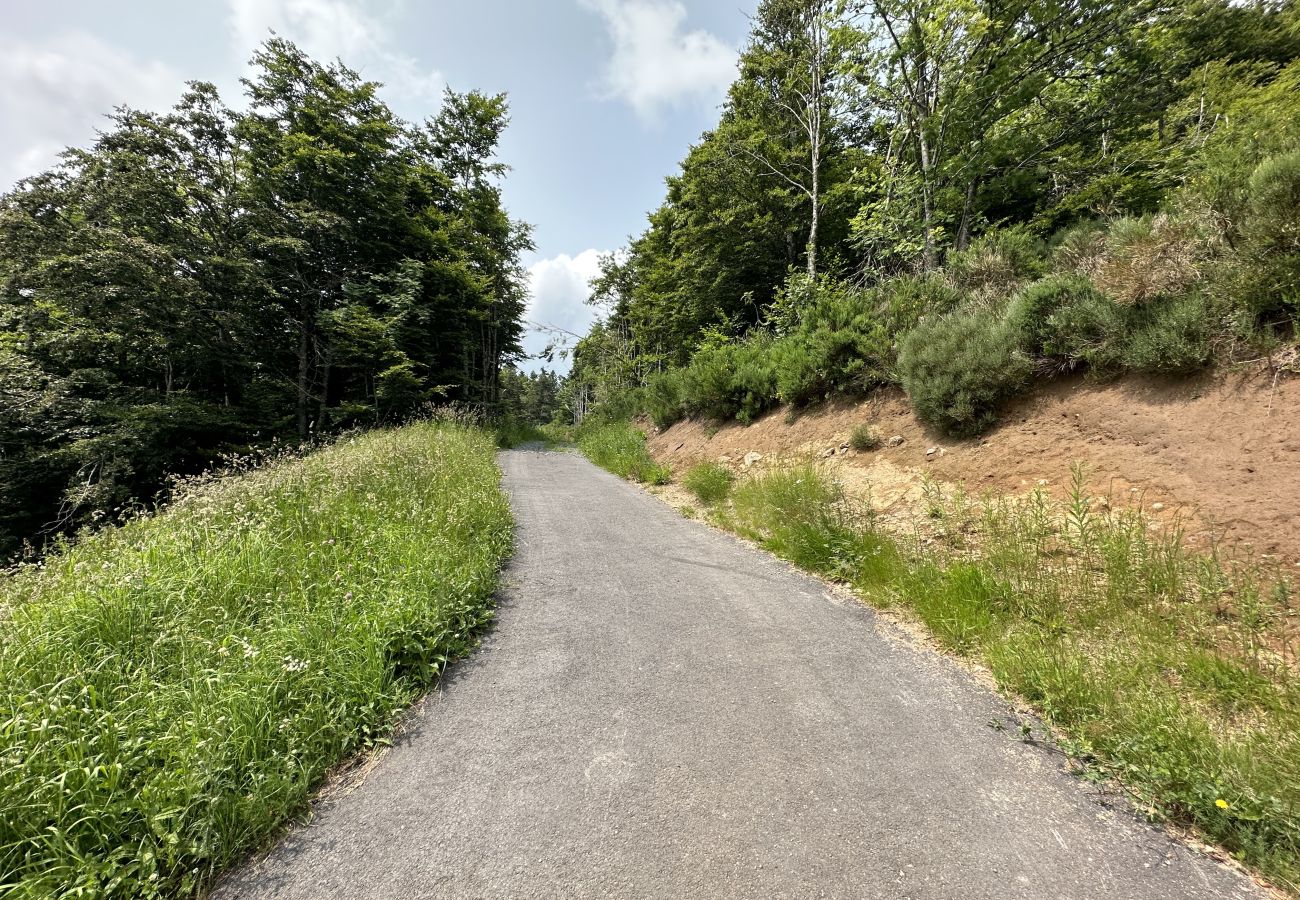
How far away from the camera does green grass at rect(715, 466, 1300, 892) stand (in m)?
1.90

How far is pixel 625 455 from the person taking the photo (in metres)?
12.6

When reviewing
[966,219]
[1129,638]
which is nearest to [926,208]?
[966,219]

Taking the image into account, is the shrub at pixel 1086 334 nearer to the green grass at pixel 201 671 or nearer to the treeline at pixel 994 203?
the treeline at pixel 994 203

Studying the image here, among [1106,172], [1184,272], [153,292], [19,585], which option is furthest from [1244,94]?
[153,292]

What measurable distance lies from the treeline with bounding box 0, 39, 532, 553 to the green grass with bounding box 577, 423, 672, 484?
21.2ft

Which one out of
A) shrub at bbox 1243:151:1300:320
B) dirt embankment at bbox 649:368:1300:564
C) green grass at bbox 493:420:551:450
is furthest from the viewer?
green grass at bbox 493:420:551:450

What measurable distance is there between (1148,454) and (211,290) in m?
21.5

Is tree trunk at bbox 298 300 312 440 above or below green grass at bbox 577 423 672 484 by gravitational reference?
above

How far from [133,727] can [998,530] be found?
5959mm

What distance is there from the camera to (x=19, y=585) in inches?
123

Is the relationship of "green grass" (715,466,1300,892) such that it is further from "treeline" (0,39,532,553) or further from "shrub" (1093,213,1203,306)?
"treeline" (0,39,532,553)

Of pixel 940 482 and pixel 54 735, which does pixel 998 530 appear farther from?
pixel 54 735

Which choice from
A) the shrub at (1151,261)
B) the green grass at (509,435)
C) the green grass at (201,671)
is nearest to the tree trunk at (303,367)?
the green grass at (509,435)

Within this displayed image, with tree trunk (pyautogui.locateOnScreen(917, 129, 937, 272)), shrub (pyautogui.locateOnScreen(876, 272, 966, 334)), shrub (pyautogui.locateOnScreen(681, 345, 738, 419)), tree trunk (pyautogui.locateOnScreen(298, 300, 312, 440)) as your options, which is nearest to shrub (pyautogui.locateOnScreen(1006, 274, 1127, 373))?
shrub (pyautogui.locateOnScreen(876, 272, 966, 334))
